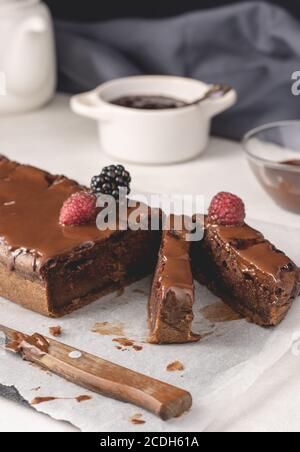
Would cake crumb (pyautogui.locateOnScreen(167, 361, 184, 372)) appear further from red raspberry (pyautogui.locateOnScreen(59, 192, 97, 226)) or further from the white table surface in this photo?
red raspberry (pyautogui.locateOnScreen(59, 192, 97, 226))

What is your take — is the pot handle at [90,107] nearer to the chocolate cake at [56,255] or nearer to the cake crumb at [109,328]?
the chocolate cake at [56,255]

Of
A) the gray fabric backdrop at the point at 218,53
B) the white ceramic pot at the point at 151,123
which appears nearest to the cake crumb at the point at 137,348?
the white ceramic pot at the point at 151,123

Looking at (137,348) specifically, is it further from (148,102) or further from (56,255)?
(148,102)

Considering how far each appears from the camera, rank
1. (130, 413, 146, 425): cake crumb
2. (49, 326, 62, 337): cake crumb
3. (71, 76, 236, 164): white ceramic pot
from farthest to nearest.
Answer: (71, 76, 236, 164): white ceramic pot
(49, 326, 62, 337): cake crumb
(130, 413, 146, 425): cake crumb

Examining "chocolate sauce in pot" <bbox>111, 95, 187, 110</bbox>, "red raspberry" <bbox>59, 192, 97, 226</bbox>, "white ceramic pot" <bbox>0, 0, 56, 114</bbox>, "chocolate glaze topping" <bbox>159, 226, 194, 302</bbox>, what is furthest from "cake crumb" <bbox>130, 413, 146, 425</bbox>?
"white ceramic pot" <bbox>0, 0, 56, 114</bbox>
